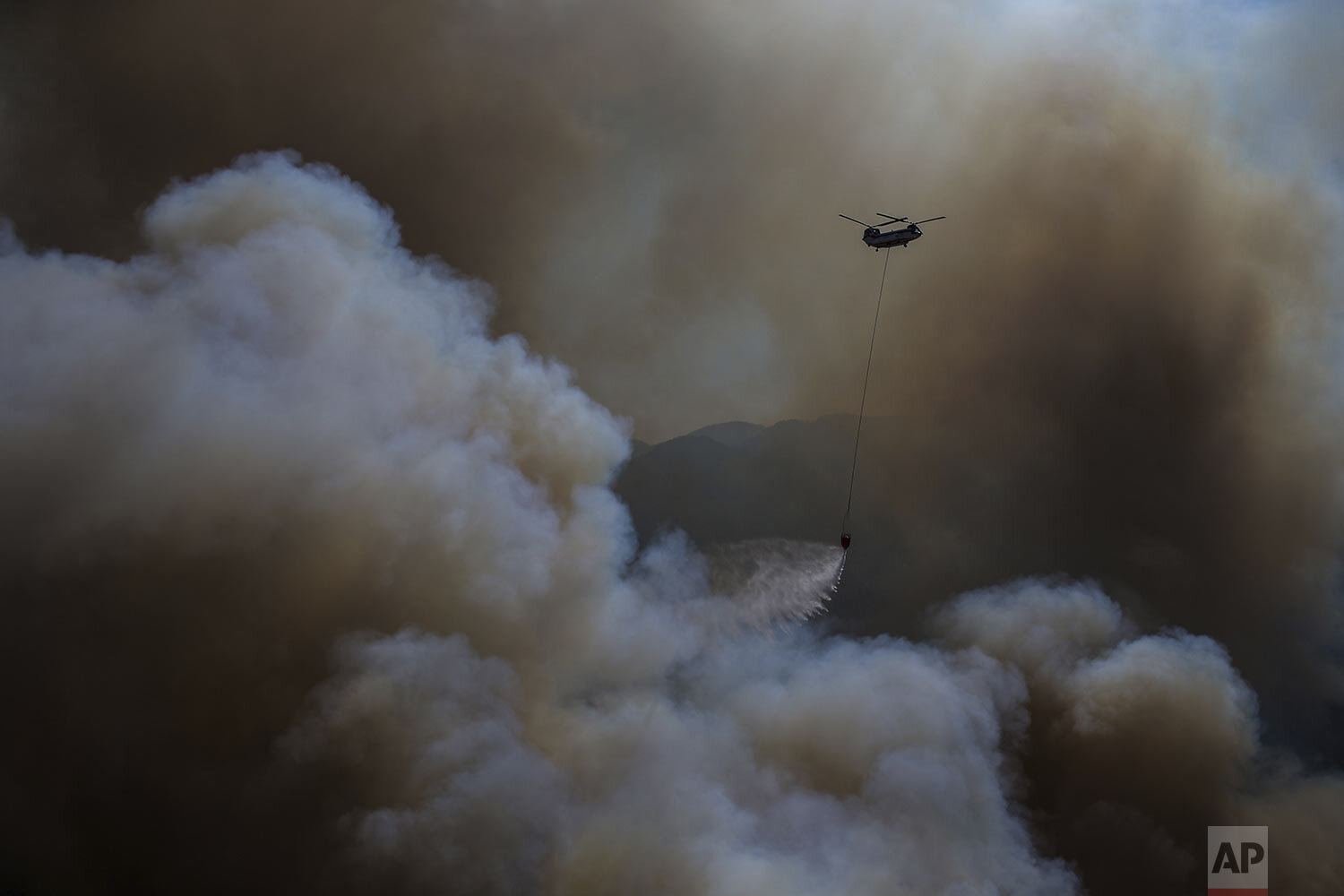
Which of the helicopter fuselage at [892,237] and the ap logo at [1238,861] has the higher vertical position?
the helicopter fuselage at [892,237]

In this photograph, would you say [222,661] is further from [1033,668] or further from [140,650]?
[1033,668]

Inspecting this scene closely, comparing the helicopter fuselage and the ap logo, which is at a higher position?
the helicopter fuselage

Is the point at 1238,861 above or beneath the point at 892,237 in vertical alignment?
beneath

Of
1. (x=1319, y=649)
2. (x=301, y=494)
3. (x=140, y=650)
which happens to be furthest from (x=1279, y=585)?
(x=140, y=650)
